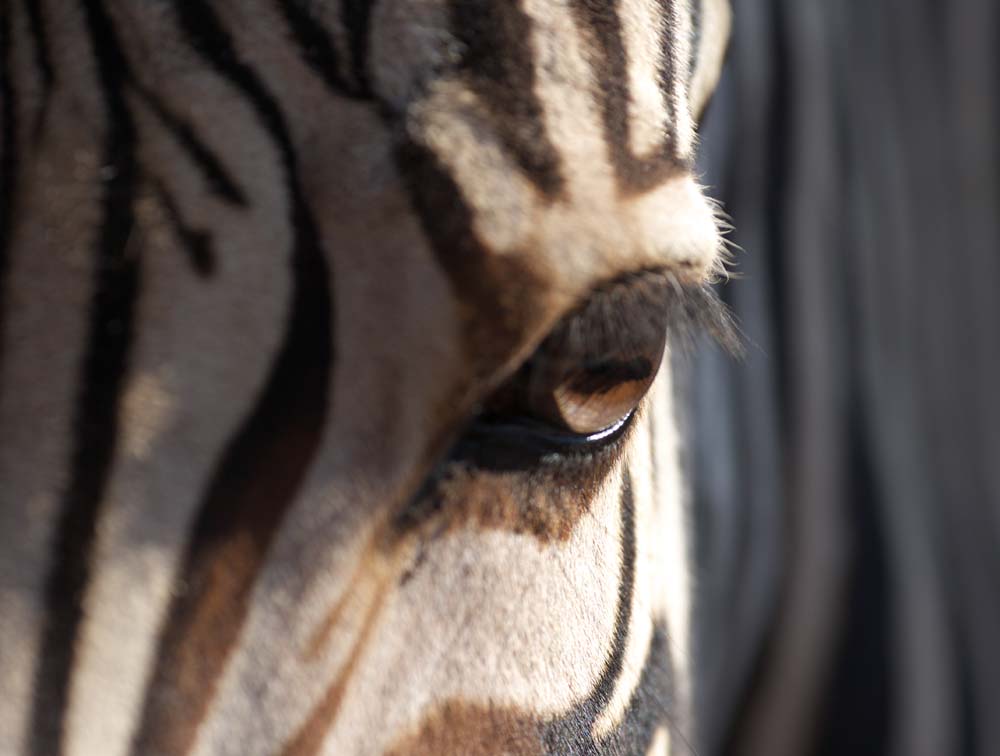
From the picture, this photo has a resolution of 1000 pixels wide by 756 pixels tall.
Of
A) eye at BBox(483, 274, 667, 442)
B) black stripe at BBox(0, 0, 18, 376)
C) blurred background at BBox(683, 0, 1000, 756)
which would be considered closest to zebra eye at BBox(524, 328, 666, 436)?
eye at BBox(483, 274, 667, 442)

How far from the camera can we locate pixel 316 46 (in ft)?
2.38

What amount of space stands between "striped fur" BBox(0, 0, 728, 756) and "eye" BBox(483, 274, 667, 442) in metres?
0.02

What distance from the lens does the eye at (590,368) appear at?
0.78 meters

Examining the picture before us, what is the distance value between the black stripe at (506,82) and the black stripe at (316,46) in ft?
0.23

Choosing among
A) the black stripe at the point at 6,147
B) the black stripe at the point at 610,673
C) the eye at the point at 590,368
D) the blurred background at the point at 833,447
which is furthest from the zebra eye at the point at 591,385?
the blurred background at the point at 833,447

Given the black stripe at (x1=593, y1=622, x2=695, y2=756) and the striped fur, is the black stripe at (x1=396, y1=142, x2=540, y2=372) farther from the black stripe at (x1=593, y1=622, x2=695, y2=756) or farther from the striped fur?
the black stripe at (x1=593, y1=622, x2=695, y2=756)

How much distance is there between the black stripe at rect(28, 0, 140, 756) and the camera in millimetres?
678

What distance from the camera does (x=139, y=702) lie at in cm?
68

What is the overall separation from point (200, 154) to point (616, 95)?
10.0 inches

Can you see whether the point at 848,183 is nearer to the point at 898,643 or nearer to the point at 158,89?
the point at 898,643

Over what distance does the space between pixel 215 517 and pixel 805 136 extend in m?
1.53

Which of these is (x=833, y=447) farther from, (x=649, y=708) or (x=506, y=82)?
(x=506, y=82)

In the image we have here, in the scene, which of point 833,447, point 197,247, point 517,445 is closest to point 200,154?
point 197,247

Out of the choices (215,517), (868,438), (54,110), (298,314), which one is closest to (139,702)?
(215,517)
